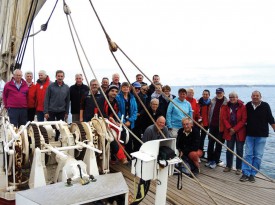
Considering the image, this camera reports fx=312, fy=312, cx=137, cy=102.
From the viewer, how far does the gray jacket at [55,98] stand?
642 cm

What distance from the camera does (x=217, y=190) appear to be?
532cm

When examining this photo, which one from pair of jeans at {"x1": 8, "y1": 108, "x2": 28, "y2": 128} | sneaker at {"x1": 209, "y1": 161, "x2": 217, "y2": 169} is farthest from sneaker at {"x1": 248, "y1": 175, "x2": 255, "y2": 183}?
pair of jeans at {"x1": 8, "y1": 108, "x2": 28, "y2": 128}

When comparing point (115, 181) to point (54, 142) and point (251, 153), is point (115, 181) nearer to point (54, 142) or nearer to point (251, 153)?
point (54, 142)

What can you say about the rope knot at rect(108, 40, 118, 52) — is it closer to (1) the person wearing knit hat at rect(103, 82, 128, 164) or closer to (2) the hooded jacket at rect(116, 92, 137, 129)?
(1) the person wearing knit hat at rect(103, 82, 128, 164)

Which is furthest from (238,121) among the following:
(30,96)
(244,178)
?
(30,96)

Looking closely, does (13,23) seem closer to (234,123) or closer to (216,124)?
(216,124)

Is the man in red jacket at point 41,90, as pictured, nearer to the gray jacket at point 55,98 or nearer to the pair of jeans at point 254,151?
the gray jacket at point 55,98

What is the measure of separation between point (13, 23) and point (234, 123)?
4.76 m

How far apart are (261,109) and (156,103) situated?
197 centimetres

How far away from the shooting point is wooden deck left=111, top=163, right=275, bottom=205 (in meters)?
4.73

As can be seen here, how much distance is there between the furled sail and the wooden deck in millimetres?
3063

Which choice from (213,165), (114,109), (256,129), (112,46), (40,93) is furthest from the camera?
(40,93)

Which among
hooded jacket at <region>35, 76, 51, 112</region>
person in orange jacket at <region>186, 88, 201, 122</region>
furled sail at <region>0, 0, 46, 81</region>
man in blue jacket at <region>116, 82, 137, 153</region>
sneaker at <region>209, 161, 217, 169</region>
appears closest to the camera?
furled sail at <region>0, 0, 46, 81</region>

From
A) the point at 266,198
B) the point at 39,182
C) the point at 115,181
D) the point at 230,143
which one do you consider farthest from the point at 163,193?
the point at 230,143
